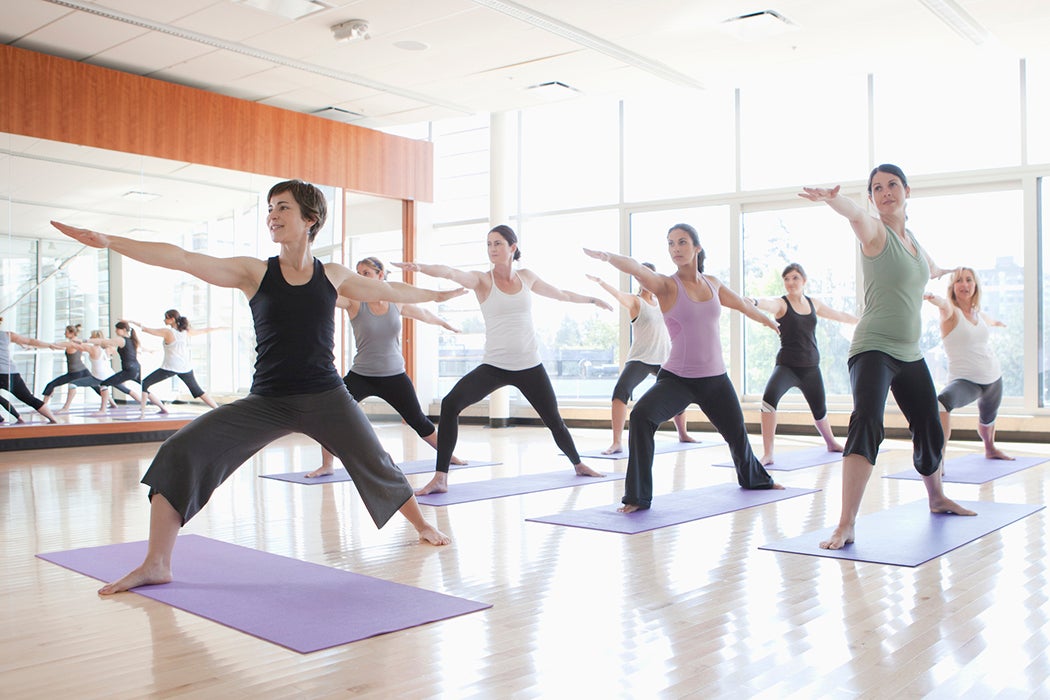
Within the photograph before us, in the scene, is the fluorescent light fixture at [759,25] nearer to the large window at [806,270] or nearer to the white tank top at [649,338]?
the white tank top at [649,338]

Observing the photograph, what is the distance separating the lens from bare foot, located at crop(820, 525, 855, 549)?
3.21 m

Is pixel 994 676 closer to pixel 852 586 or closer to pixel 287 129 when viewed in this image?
pixel 852 586

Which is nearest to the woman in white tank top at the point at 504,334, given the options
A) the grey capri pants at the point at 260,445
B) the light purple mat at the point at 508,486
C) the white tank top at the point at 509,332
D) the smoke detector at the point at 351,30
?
the white tank top at the point at 509,332

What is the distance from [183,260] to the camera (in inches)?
104

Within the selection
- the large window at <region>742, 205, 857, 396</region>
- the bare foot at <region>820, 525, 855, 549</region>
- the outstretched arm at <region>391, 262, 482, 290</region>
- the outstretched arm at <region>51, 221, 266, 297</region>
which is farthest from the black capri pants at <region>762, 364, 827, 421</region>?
the outstretched arm at <region>51, 221, 266, 297</region>

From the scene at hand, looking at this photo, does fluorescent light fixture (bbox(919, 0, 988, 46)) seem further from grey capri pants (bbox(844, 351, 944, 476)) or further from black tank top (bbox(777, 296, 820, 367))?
grey capri pants (bbox(844, 351, 944, 476))

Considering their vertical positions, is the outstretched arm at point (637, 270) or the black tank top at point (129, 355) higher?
the outstretched arm at point (637, 270)

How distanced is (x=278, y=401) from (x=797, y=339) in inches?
151

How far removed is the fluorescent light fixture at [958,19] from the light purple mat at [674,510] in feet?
10.6

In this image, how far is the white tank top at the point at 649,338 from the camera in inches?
258

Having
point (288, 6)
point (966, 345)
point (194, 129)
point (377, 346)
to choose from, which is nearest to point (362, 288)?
point (377, 346)

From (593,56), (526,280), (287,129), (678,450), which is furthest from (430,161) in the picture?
(526,280)

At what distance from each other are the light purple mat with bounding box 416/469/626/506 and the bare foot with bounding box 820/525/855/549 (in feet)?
5.63

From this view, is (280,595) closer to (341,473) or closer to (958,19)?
(341,473)
